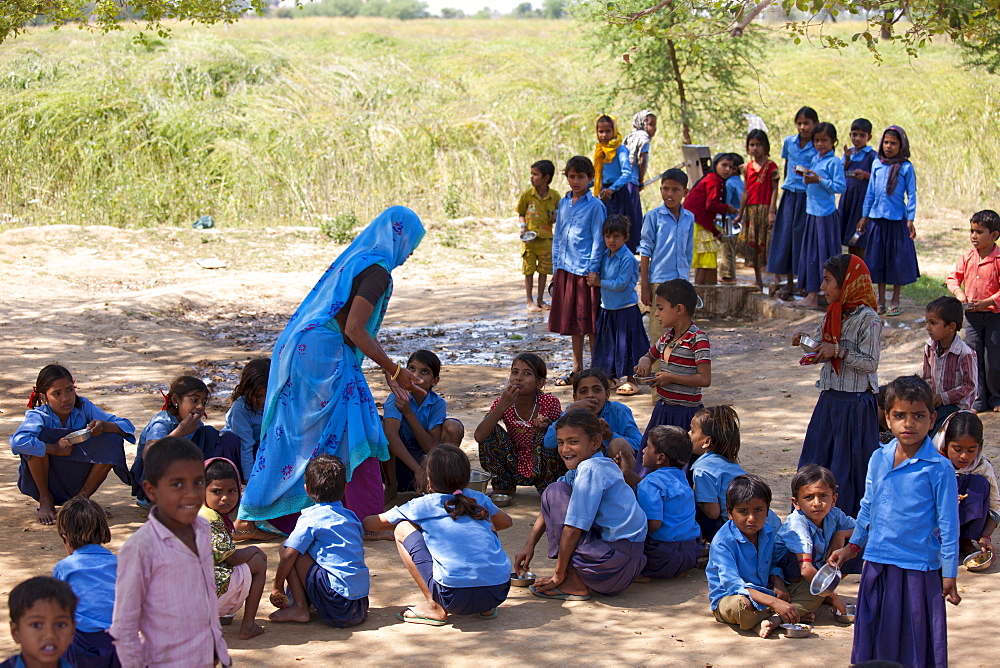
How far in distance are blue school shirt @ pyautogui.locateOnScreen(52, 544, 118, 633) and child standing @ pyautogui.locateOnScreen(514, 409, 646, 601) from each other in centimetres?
184

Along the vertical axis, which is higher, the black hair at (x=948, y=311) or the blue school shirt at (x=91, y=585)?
the black hair at (x=948, y=311)

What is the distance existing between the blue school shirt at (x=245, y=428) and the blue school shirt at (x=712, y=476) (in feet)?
7.13

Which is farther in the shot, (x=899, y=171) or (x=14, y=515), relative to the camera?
(x=899, y=171)

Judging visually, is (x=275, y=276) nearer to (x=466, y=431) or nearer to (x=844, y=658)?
(x=466, y=431)

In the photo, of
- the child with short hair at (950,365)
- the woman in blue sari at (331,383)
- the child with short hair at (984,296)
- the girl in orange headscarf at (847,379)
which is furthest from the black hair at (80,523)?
the child with short hair at (984,296)

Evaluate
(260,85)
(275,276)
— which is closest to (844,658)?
(275,276)

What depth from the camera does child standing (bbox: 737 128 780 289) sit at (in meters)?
10.2

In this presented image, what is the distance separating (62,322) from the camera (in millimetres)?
9695

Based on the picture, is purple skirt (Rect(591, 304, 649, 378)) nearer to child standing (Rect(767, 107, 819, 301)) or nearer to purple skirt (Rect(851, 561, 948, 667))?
child standing (Rect(767, 107, 819, 301))

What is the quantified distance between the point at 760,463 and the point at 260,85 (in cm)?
1659

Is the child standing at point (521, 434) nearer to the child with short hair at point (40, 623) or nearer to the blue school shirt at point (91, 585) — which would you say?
the blue school shirt at point (91, 585)

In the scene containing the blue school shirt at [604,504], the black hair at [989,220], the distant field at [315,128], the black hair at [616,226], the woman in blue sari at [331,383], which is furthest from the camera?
the distant field at [315,128]

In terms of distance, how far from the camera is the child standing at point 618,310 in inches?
299

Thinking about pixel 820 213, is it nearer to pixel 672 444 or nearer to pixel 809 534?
pixel 672 444
